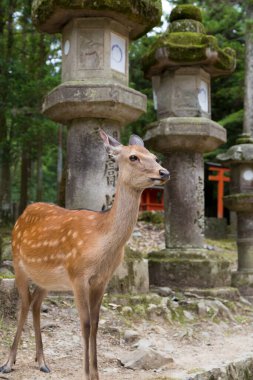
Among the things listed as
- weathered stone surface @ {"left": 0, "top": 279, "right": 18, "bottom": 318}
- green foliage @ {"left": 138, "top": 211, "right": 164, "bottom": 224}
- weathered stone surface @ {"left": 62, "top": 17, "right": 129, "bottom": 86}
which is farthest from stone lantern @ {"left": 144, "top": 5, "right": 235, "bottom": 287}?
green foliage @ {"left": 138, "top": 211, "right": 164, "bottom": 224}

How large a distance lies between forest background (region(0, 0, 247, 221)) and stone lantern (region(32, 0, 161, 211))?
261 cm

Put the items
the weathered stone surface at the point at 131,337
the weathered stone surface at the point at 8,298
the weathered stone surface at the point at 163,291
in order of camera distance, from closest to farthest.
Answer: the weathered stone surface at the point at 8,298, the weathered stone surface at the point at 131,337, the weathered stone surface at the point at 163,291

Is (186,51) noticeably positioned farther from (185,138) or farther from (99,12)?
(99,12)

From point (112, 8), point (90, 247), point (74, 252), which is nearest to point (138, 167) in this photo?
point (90, 247)

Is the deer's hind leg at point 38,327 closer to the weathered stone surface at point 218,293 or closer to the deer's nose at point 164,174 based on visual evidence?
the deer's nose at point 164,174

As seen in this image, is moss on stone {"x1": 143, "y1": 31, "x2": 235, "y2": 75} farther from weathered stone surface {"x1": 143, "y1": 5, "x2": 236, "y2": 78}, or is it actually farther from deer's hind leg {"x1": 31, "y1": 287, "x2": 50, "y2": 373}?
deer's hind leg {"x1": 31, "y1": 287, "x2": 50, "y2": 373}

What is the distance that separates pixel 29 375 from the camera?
150 inches

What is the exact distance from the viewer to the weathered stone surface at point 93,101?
20.0 ft

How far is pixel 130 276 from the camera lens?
20.7ft

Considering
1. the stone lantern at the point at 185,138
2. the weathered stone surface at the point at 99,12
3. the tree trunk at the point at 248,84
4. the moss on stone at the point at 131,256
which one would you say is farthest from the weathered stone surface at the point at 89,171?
the tree trunk at the point at 248,84

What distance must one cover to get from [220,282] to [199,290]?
20.7 inches

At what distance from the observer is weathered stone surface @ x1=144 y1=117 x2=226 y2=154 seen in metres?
7.55

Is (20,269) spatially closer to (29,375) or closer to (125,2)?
(29,375)

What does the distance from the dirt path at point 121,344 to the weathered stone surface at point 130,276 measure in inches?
17.8
